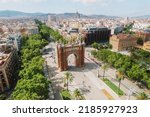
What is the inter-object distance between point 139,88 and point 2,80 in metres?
27.3

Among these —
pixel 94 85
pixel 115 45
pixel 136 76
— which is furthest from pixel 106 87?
pixel 115 45

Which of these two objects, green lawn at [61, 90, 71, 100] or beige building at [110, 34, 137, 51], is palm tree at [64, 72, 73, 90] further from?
beige building at [110, 34, 137, 51]

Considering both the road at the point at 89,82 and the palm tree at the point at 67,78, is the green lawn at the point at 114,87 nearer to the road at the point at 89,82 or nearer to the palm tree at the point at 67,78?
the road at the point at 89,82

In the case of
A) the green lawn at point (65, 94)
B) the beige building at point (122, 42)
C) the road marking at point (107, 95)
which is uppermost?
the beige building at point (122, 42)

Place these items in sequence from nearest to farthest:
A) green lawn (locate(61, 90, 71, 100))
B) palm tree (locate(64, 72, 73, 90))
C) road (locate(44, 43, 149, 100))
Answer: green lawn (locate(61, 90, 71, 100)) → road (locate(44, 43, 149, 100)) → palm tree (locate(64, 72, 73, 90))

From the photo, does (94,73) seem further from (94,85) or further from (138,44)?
(138,44)

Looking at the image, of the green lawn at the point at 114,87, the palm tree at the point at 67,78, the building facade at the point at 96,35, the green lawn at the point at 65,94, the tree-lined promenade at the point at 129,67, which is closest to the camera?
the green lawn at the point at 65,94

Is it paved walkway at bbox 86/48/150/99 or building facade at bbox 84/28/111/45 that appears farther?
building facade at bbox 84/28/111/45

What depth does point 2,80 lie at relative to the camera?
118 feet

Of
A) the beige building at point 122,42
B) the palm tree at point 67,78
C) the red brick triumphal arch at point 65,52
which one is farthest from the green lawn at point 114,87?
the beige building at point 122,42

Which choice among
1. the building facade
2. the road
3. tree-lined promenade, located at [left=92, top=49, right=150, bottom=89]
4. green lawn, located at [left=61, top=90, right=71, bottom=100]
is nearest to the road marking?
the road

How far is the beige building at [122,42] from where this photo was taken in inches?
2589

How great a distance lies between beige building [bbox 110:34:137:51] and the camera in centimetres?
6575

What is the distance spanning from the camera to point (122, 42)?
6638 cm
